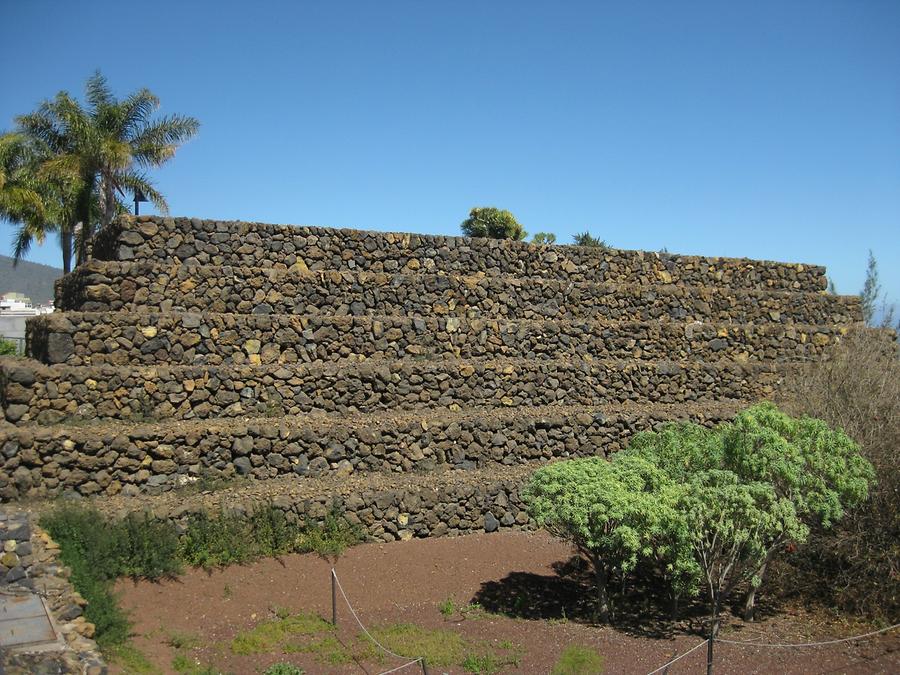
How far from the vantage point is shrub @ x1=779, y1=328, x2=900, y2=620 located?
1008 cm

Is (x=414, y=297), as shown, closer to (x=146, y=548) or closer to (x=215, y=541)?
(x=215, y=541)

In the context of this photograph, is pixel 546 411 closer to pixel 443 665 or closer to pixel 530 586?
pixel 530 586

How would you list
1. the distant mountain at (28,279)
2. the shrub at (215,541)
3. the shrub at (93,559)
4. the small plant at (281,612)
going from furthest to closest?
the distant mountain at (28,279) < the shrub at (215,541) < the small plant at (281,612) < the shrub at (93,559)

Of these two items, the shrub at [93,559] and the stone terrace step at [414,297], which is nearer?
the shrub at [93,559]

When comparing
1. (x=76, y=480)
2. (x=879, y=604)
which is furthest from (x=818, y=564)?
(x=76, y=480)

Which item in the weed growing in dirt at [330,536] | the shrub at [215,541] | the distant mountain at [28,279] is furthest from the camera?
the distant mountain at [28,279]

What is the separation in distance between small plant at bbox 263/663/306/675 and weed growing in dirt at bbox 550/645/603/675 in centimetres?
278

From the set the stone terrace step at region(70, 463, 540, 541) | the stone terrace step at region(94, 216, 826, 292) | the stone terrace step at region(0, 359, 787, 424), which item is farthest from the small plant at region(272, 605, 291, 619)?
the stone terrace step at region(94, 216, 826, 292)

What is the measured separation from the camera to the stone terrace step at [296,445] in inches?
429

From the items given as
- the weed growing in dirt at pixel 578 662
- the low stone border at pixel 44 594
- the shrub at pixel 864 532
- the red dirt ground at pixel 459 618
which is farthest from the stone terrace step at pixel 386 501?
the shrub at pixel 864 532

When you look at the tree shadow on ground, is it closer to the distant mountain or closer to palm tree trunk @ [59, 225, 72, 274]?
palm tree trunk @ [59, 225, 72, 274]

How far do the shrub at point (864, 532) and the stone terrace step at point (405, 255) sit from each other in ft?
18.7

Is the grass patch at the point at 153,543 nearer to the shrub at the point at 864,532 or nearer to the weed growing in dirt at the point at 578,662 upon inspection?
the weed growing in dirt at the point at 578,662

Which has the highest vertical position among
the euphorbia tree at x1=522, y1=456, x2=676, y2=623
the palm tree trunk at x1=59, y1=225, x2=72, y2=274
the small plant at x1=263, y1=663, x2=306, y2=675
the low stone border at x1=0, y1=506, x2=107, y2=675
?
the palm tree trunk at x1=59, y1=225, x2=72, y2=274
